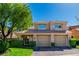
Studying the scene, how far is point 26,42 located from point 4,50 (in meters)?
6.36

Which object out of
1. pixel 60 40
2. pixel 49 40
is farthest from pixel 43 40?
pixel 60 40

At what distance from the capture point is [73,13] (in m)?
14.7

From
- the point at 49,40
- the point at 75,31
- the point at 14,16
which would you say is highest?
the point at 14,16

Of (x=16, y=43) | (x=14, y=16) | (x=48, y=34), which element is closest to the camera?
(x=14, y=16)

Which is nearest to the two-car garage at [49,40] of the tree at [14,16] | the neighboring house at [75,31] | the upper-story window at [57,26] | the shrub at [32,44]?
the shrub at [32,44]

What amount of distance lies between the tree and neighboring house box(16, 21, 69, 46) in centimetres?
478

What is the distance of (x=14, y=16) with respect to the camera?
45.7 ft

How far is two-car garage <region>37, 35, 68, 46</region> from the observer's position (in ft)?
62.4

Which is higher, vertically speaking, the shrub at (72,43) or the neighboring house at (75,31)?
the neighboring house at (75,31)

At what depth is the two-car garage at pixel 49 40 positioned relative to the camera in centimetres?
1903

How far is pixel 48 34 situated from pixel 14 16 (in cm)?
682

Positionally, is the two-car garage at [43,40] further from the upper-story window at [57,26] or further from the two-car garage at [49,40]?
the upper-story window at [57,26]

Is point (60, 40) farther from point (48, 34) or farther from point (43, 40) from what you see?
point (48, 34)

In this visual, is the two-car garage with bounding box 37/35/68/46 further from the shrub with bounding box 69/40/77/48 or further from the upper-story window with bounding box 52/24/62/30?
the upper-story window with bounding box 52/24/62/30
